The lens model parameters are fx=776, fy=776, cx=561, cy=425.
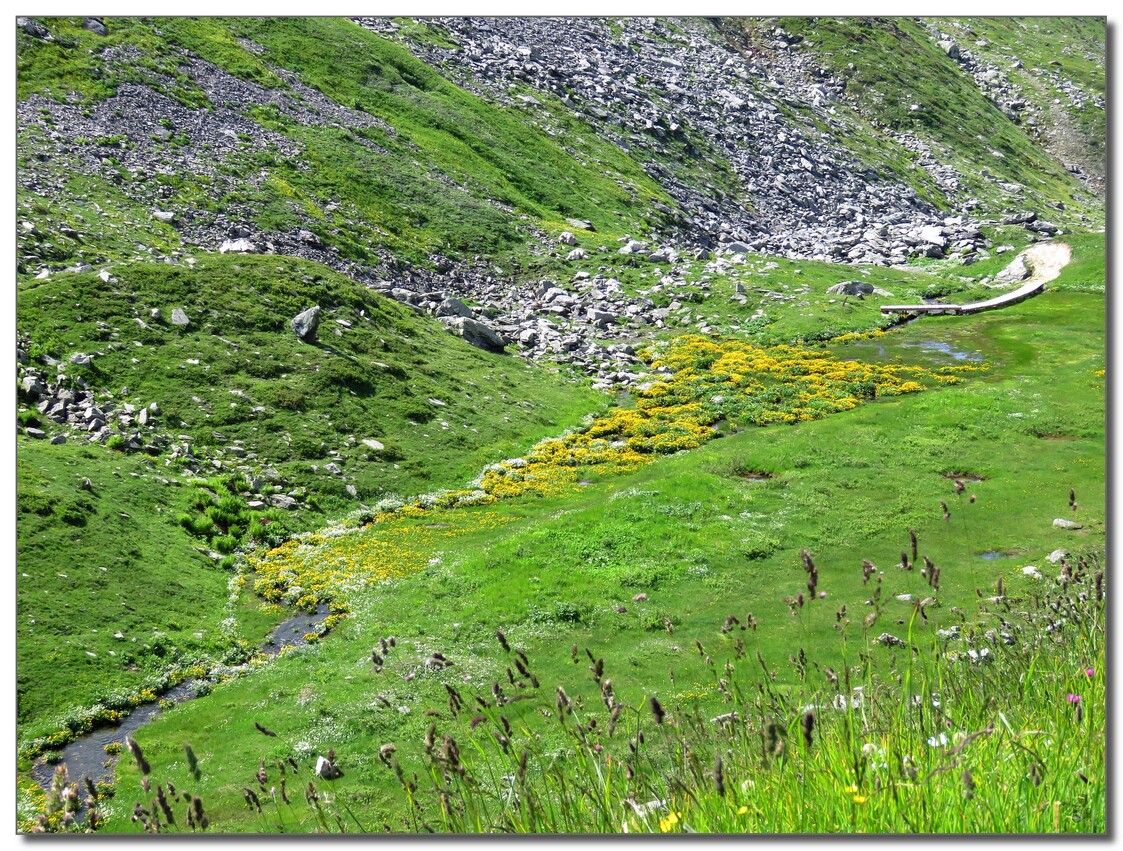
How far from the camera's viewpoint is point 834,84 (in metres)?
127

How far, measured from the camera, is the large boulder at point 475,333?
161ft

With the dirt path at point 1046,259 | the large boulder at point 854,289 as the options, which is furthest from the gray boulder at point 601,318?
the dirt path at point 1046,259

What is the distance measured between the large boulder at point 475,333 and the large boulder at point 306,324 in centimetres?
1219

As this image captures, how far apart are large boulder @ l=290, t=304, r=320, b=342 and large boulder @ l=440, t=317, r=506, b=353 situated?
12.2 m

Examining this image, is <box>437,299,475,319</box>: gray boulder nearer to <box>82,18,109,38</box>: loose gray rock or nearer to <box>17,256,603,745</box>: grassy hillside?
<box>17,256,603,745</box>: grassy hillside

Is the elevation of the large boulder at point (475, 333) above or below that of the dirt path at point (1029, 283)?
below

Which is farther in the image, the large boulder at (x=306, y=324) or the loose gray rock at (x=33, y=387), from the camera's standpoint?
the large boulder at (x=306, y=324)

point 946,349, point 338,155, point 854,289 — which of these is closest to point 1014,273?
point 854,289

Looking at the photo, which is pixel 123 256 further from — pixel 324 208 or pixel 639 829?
pixel 639 829

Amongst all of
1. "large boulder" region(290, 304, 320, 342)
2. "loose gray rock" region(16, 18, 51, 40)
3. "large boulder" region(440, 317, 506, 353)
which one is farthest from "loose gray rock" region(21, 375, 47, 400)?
"loose gray rock" region(16, 18, 51, 40)

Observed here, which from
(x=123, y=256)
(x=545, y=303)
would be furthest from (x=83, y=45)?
(x=545, y=303)

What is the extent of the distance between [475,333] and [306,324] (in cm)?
1330

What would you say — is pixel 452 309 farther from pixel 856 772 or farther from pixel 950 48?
pixel 950 48

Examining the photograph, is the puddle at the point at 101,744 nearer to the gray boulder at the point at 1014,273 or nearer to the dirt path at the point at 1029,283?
the dirt path at the point at 1029,283
